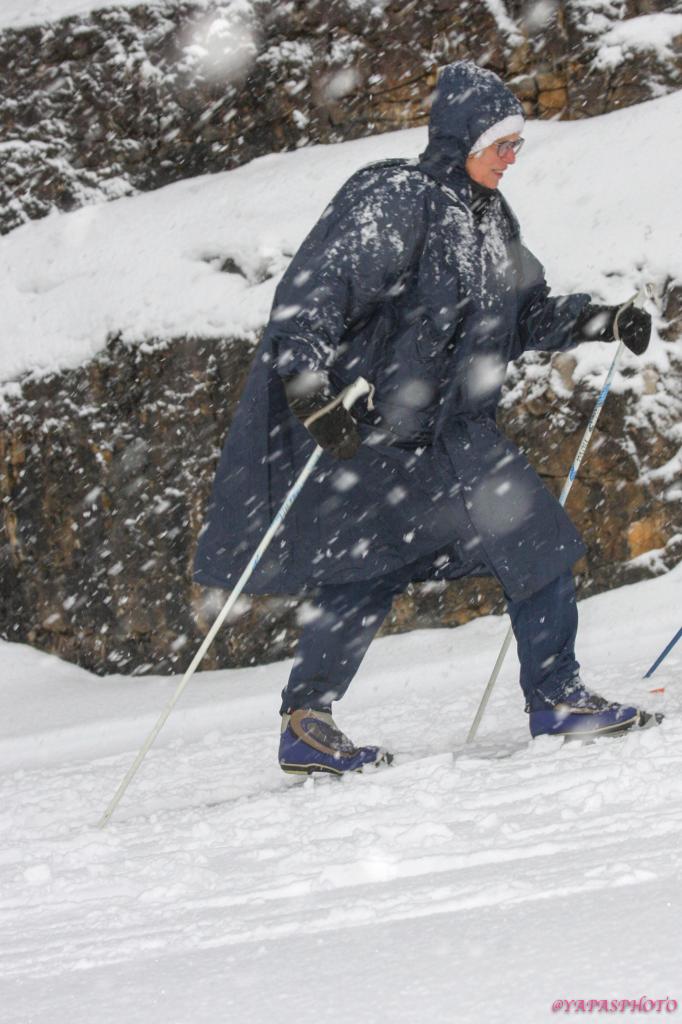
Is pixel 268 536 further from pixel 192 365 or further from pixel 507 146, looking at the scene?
pixel 192 365

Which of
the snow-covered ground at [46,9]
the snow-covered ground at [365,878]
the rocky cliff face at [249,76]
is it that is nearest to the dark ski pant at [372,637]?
the snow-covered ground at [365,878]

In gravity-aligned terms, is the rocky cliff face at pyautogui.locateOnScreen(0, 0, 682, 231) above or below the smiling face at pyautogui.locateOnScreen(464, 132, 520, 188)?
below

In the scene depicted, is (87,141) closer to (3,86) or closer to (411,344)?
(3,86)

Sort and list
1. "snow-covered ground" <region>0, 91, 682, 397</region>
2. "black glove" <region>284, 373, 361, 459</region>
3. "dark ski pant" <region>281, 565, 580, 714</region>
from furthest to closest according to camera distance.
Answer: "snow-covered ground" <region>0, 91, 682, 397</region>, "dark ski pant" <region>281, 565, 580, 714</region>, "black glove" <region>284, 373, 361, 459</region>

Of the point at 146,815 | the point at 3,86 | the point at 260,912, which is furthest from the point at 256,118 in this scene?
the point at 260,912

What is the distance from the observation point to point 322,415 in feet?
9.25

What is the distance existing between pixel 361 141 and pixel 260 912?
5.50 m

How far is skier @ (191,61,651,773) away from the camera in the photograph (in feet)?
9.75

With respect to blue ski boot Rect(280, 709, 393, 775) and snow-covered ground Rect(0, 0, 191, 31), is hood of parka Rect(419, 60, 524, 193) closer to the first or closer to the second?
blue ski boot Rect(280, 709, 393, 775)

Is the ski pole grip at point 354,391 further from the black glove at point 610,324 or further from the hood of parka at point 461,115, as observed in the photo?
Result: the black glove at point 610,324

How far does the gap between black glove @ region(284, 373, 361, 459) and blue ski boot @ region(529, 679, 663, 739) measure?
88cm

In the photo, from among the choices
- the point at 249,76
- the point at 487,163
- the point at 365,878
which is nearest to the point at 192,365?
the point at 249,76

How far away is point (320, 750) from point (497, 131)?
5.59 ft

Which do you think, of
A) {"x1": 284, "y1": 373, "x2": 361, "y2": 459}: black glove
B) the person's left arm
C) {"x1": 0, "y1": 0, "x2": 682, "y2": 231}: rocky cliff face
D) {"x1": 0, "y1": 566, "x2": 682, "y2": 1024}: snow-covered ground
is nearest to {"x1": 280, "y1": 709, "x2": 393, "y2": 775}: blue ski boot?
{"x1": 0, "y1": 566, "x2": 682, "y2": 1024}: snow-covered ground
